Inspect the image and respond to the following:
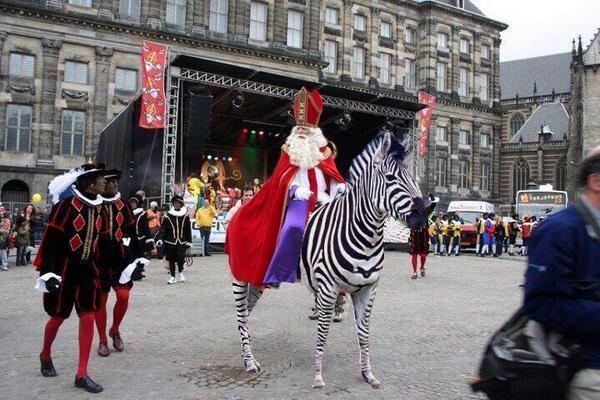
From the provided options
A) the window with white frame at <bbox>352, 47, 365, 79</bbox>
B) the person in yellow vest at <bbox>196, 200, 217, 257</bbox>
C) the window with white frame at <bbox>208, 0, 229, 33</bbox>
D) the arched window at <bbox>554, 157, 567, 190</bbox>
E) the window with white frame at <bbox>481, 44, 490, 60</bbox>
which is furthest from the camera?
the arched window at <bbox>554, 157, 567, 190</bbox>

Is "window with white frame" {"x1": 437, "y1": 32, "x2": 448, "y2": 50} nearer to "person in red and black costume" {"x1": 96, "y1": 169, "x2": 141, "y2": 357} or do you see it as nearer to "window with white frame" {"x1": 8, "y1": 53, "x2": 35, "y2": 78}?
"window with white frame" {"x1": 8, "y1": 53, "x2": 35, "y2": 78}

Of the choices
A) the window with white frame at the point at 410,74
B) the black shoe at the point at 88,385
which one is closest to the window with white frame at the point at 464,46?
the window with white frame at the point at 410,74

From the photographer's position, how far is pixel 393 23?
4491cm

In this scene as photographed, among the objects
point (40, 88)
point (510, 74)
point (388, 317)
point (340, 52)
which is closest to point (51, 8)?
point (40, 88)

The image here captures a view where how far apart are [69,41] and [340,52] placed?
2094cm

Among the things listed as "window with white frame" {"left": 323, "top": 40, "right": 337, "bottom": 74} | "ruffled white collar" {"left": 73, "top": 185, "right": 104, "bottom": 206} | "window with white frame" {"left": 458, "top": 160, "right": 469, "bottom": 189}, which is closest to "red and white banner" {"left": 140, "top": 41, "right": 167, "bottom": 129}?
"ruffled white collar" {"left": 73, "top": 185, "right": 104, "bottom": 206}

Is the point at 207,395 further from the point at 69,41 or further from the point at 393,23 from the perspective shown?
the point at 393,23

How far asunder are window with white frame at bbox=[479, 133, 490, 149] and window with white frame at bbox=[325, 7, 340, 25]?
64.6 ft

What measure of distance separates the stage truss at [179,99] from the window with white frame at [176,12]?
1246 centimetres

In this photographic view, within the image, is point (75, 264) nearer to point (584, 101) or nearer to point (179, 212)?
point (179, 212)

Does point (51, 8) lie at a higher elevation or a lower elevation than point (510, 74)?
lower

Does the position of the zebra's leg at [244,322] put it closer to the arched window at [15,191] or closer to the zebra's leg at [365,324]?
the zebra's leg at [365,324]

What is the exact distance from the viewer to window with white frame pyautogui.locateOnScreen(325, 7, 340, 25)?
4059cm

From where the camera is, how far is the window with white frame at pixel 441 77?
154ft
